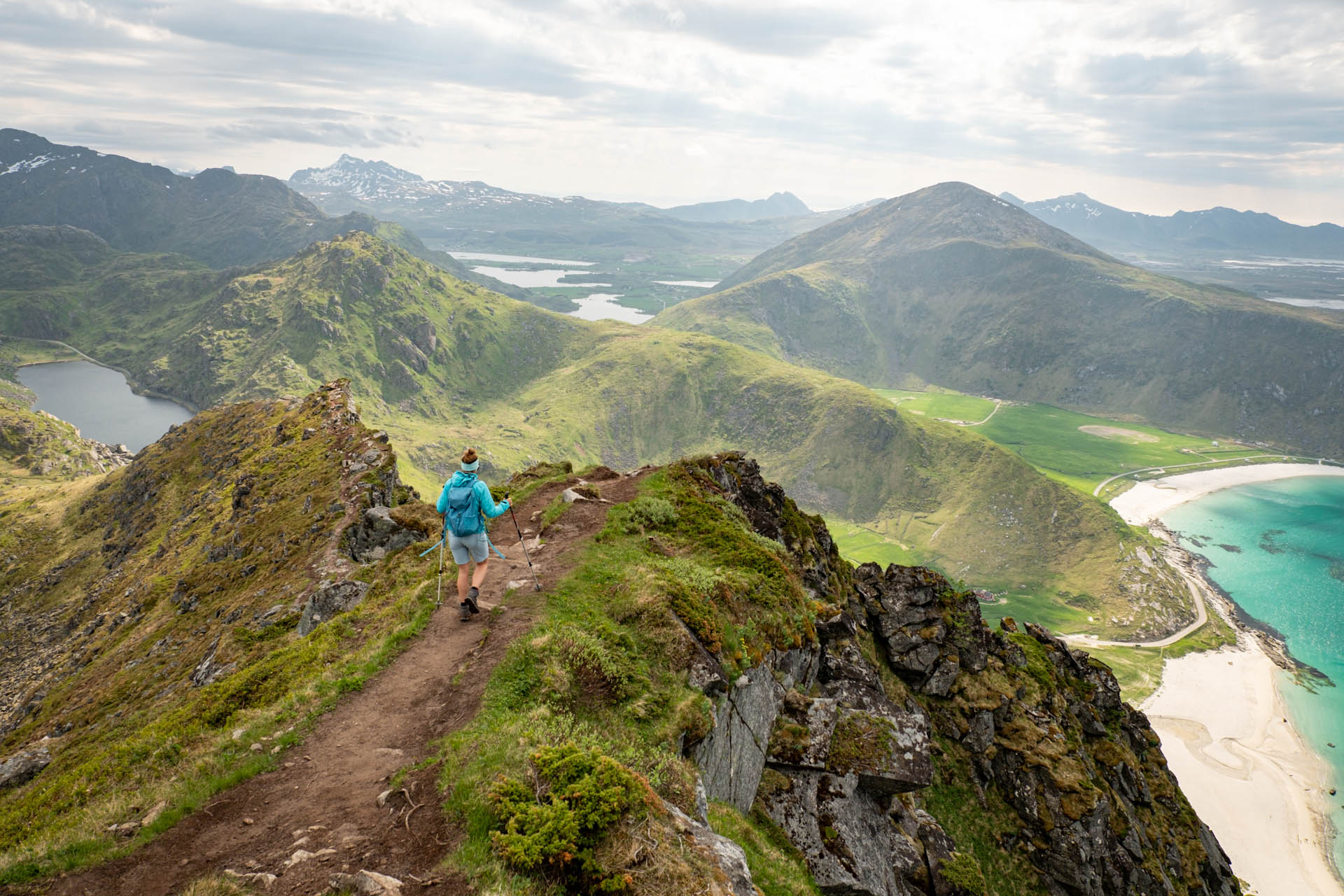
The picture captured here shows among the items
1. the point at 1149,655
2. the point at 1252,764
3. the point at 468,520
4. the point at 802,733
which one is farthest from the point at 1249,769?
the point at 468,520

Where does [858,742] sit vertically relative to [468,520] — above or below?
below

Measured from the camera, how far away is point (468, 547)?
19.7 meters

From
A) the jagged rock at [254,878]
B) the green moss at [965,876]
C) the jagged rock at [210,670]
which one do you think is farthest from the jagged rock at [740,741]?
the jagged rock at [210,670]

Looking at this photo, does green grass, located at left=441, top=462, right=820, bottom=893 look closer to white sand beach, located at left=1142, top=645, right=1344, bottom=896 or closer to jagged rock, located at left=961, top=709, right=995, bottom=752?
jagged rock, located at left=961, top=709, right=995, bottom=752

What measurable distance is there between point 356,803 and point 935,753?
3046 centimetres

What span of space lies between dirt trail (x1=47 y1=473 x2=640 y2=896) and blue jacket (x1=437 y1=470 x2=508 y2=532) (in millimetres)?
3701

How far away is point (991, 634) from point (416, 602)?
36296 millimetres

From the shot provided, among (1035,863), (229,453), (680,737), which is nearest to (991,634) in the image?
(1035,863)

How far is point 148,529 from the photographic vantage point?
3219 inches

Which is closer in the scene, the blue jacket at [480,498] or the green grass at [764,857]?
the green grass at [764,857]

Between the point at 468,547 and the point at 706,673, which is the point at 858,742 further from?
the point at 468,547

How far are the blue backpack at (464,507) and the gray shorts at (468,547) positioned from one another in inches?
13.3

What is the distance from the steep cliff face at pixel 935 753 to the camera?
2027cm

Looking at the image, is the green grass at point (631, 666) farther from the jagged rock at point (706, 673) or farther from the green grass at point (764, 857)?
the jagged rock at point (706, 673)
